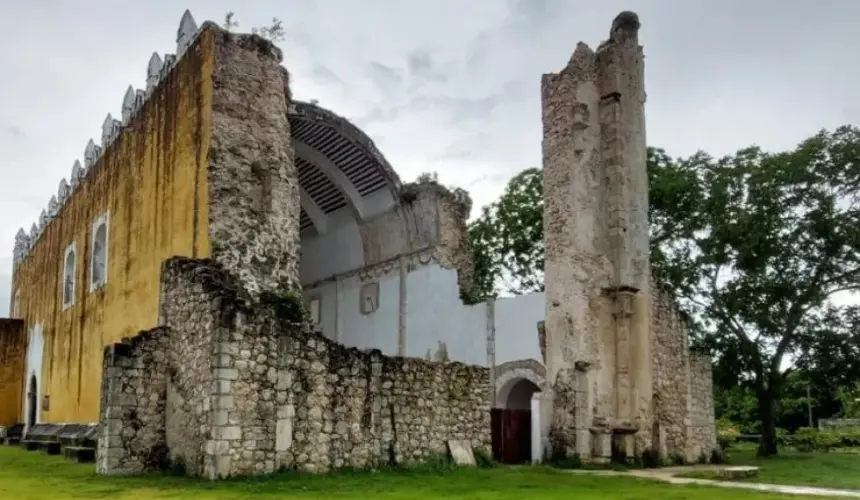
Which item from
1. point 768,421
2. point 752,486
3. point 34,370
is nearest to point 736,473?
point 752,486

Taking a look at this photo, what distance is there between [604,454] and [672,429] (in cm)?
301

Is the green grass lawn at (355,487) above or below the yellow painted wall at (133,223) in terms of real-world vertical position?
below

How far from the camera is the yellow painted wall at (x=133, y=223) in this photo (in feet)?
49.5

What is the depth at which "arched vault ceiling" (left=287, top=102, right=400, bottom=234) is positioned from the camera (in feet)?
69.1

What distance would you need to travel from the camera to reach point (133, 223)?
60.1 feet

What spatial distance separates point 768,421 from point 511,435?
39.2 ft

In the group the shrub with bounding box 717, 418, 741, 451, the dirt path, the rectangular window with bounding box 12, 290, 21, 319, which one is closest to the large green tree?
the shrub with bounding box 717, 418, 741, 451

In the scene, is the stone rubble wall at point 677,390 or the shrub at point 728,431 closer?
the stone rubble wall at point 677,390

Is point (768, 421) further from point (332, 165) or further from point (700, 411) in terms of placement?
point (332, 165)

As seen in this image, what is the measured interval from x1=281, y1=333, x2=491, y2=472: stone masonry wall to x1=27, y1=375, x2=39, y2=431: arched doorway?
61.9 feet

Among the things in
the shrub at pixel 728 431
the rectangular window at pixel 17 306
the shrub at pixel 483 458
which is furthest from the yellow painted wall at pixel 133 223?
the shrub at pixel 728 431

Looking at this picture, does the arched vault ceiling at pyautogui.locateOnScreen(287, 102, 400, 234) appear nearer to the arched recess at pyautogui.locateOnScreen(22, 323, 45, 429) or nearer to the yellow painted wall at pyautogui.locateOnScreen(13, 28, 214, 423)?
the yellow painted wall at pyautogui.locateOnScreen(13, 28, 214, 423)

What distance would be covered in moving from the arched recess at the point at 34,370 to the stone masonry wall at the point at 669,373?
736 inches

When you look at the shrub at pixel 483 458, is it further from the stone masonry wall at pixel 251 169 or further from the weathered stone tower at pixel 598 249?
the stone masonry wall at pixel 251 169
